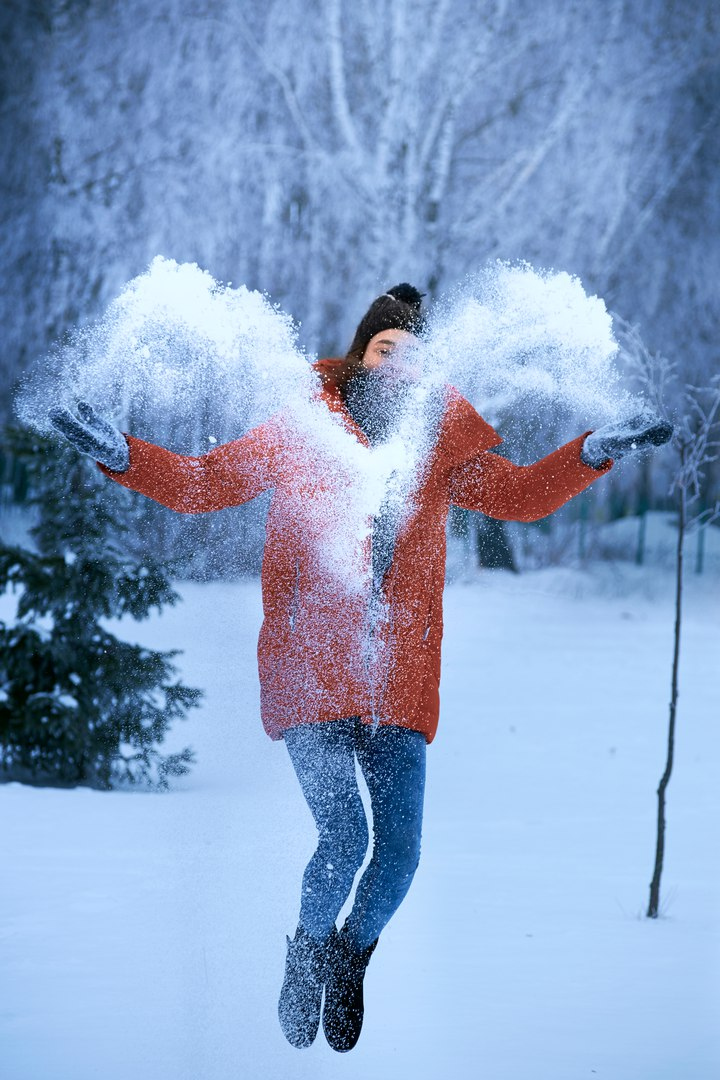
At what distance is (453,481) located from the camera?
9.55ft

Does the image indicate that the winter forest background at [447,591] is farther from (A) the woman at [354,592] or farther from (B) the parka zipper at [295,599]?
(B) the parka zipper at [295,599]

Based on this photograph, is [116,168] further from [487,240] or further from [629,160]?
[629,160]

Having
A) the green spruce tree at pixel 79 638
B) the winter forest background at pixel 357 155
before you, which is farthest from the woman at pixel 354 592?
the winter forest background at pixel 357 155

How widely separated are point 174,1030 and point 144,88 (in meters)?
10.6

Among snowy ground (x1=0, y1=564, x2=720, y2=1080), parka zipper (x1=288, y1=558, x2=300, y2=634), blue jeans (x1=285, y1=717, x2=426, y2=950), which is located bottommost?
snowy ground (x1=0, y1=564, x2=720, y2=1080)

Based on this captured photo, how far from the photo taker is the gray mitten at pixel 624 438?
2686 mm

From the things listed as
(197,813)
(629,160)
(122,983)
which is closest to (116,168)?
(629,160)

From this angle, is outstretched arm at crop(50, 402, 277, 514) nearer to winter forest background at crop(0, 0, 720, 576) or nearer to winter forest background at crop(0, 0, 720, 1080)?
winter forest background at crop(0, 0, 720, 1080)

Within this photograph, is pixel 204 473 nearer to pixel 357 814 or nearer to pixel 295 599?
pixel 295 599

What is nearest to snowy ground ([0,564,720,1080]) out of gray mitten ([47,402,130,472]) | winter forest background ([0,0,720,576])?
gray mitten ([47,402,130,472])

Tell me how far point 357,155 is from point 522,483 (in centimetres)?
1018

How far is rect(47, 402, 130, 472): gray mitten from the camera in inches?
105

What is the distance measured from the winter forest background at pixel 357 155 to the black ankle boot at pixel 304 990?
27.8 feet

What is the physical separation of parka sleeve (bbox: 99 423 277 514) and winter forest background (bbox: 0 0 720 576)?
27.7ft
